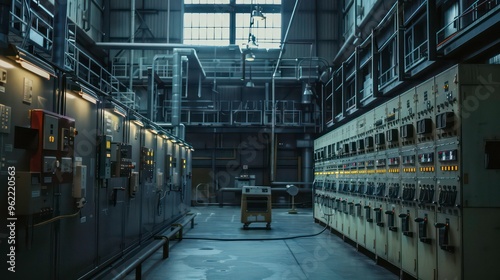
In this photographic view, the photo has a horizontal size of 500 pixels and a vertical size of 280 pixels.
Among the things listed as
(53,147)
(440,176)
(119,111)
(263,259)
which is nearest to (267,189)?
(263,259)

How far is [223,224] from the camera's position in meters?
17.2

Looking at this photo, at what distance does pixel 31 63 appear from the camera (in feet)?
15.2

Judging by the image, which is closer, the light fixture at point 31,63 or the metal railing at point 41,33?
the light fixture at point 31,63

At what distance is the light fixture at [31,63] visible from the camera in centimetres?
424

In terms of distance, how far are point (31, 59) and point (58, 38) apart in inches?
83.9

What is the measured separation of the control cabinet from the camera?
19.5 feet

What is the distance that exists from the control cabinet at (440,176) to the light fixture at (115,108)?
191 inches

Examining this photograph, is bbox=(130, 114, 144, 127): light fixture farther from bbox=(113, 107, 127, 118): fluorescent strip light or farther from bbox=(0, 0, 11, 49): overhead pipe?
bbox=(0, 0, 11, 49): overhead pipe

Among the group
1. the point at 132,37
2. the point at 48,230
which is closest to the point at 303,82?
the point at 132,37

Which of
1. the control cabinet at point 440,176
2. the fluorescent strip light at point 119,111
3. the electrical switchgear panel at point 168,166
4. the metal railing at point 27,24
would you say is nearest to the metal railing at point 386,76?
the control cabinet at point 440,176

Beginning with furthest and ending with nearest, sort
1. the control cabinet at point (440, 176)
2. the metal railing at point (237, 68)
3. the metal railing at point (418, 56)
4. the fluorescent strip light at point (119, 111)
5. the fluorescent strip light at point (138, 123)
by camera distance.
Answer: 1. the metal railing at point (237, 68)
2. the fluorescent strip light at point (138, 123)
3. the metal railing at point (418, 56)
4. the fluorescent strip light at point (119, 111)
5. the control cabinet at point (440, 176)

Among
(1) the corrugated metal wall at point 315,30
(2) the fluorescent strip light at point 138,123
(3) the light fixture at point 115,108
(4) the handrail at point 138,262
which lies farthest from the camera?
(1) the corrugated metal wall at point 315,30

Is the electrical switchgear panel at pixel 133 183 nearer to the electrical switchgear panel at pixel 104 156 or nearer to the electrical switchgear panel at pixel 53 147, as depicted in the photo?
the electrical switchgear panel at pixel 104 156

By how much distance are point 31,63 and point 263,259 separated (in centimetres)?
705
